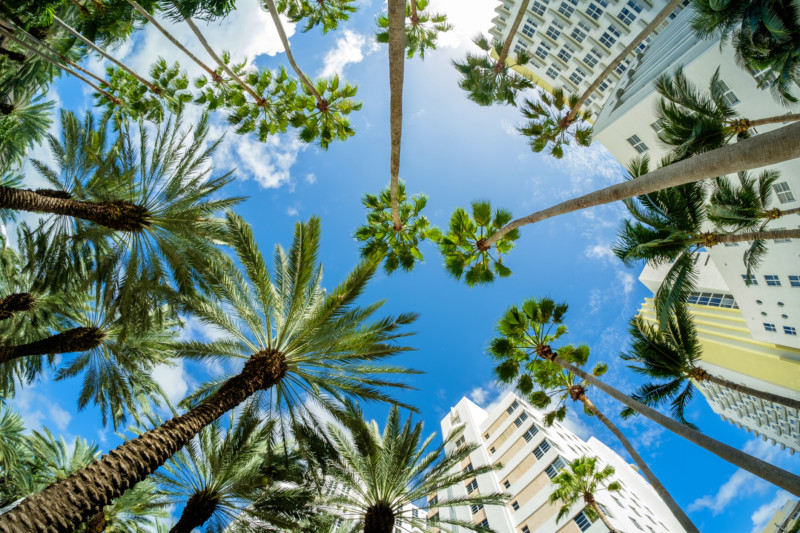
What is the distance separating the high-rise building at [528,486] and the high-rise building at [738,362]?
11.4m

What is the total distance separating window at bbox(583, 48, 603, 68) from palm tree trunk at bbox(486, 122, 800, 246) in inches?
1421

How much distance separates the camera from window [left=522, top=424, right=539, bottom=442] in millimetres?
26688

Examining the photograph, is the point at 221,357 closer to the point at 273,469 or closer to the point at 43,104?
the point at 273,469

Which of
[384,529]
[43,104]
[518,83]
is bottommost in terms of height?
[384,529]

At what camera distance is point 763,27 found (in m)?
10.0

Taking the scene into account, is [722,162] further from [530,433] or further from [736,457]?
[530,433]

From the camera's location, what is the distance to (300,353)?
8.94 meters

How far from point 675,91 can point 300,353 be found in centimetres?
1454

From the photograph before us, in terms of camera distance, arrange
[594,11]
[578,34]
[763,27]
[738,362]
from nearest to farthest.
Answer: [763,27] → [738,362] → [594,11] → [578,34]

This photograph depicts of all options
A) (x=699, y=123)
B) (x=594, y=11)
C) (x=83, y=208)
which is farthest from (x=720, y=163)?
(x=594, y=11)

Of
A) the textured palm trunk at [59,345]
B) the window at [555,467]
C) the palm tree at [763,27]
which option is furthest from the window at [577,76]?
the textured palm trunk at [59,345]

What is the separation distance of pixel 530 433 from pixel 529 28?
41000 millimetres

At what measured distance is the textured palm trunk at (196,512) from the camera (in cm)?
→ 923

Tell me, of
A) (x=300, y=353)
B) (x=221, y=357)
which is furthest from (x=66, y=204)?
(x=300, y=353)
